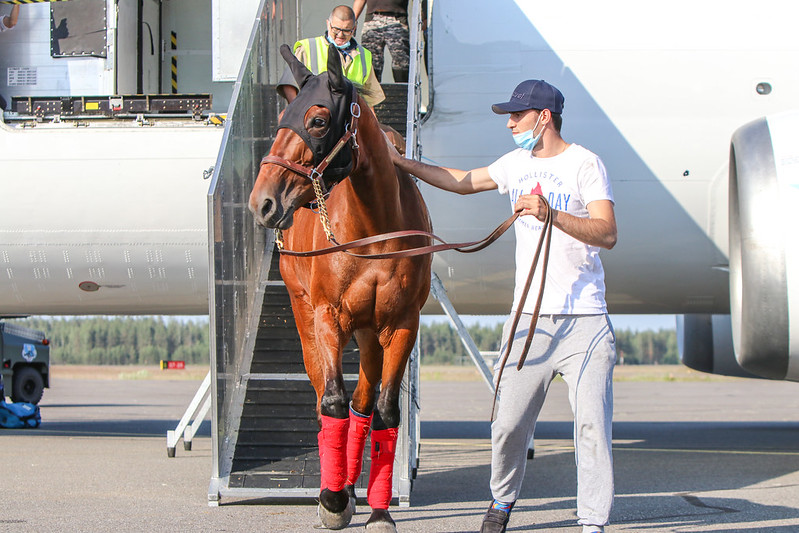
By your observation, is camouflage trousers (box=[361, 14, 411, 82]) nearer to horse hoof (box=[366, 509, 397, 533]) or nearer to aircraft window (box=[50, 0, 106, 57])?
aircraft window (box=[50, 0, 106, 57])

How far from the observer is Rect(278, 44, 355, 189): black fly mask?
4113 mm

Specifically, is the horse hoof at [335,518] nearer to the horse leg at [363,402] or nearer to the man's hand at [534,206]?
the horse leg at [363,402]

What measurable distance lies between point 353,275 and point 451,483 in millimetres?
3267

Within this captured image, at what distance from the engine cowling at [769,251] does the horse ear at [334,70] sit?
3.99 metres

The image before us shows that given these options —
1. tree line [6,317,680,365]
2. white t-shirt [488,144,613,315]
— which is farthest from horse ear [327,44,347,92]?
tree line [6,317,680,365]

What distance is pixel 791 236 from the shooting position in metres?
6.66

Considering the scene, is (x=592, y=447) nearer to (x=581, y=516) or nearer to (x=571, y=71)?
(x=581, y=516)

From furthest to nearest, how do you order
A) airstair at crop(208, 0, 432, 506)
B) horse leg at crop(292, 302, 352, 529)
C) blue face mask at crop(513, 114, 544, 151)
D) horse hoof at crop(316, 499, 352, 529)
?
airstair at crop(208, 0, 432, 506), horse hoof at crop(316, 499, 352, 529), horse leg at crop(292, 302, 352, 529), blue face mask at crop(513, 114, 544, 151)

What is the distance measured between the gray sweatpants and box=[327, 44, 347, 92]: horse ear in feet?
4.75

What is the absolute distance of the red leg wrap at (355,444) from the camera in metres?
4.93

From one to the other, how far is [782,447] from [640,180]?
14.7ft

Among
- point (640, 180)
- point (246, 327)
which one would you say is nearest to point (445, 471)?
point (246, 327)

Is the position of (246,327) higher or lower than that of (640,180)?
lower

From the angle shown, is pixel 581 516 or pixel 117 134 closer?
pixel 581 516
